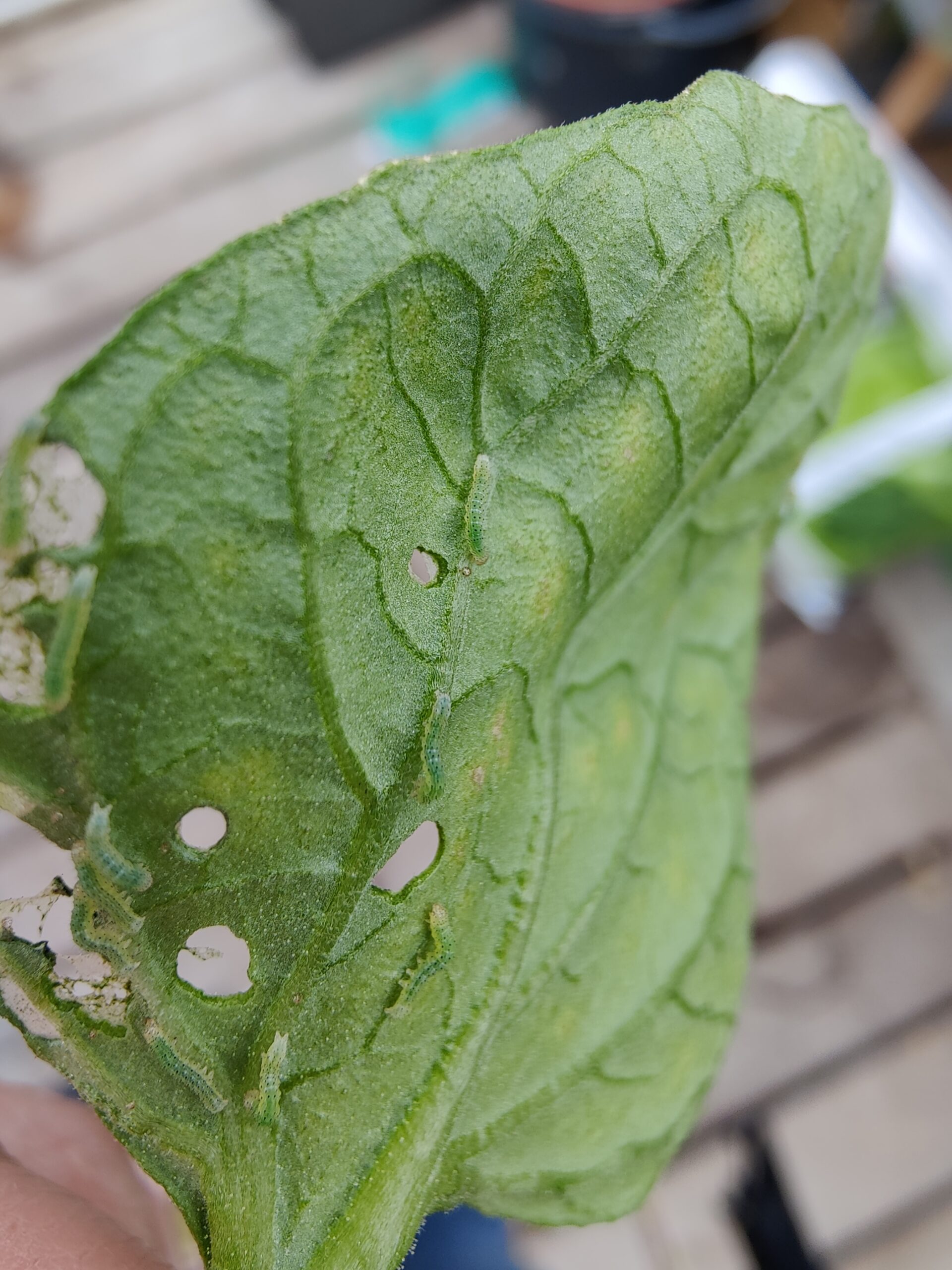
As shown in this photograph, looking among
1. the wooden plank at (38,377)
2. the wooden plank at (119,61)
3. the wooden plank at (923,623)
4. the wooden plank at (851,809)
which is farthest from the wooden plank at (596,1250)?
the wooden plank at (119,61)

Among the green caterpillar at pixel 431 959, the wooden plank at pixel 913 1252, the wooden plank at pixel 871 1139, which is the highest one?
the green caterpillar at pixel 431 959

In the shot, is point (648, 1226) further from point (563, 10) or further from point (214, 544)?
point (563, 10)

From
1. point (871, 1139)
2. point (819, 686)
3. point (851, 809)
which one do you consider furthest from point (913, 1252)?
point (819, 686)

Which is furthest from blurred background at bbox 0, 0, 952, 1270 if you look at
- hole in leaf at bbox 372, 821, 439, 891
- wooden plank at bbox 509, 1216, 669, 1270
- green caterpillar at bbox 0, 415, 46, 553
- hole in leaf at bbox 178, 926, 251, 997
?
green caterpillar at bbox 0, 415, 46, 553

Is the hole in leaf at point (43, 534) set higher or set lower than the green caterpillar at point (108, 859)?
higher

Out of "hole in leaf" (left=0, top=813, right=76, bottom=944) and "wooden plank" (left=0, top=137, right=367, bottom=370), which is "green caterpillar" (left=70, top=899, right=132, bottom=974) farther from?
"wooden plank" (left=0, top=137, right=367, bottom=370)

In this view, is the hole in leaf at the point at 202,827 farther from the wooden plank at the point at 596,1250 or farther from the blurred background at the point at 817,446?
the wooden plank at the point at 596,1250
